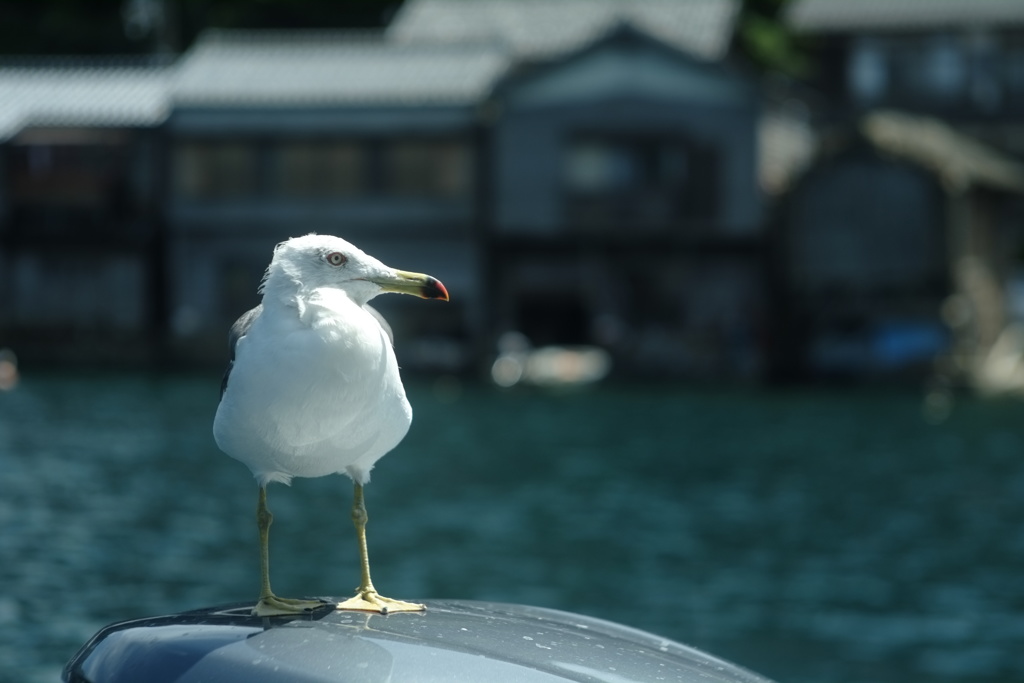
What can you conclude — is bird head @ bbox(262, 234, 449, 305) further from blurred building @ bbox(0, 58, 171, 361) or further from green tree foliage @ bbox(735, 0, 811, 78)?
green tree foliage @ bbox(735, 0, 811, 78)

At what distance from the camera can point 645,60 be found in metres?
48.2

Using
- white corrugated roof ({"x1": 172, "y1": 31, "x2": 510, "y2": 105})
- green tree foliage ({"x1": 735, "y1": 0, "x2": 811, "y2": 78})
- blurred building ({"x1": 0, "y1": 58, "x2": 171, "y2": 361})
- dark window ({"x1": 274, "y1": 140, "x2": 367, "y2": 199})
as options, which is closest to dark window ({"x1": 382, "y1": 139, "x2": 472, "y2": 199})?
dark window ({"x1": 274, "y1": 140, "x2": 367, "y2": 199})

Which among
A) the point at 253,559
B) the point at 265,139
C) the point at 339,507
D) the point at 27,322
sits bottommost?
the point at 253,559

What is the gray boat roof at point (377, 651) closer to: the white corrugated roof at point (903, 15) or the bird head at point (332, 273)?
the bird head at point (332, 273)

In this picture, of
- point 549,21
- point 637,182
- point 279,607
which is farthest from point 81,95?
point 279,607

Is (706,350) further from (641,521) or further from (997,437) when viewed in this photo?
(641,521)

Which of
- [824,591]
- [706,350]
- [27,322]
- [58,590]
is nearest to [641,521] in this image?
[824,591]

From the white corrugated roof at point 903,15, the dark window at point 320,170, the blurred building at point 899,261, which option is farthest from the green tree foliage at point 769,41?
the dark window at point 320,170

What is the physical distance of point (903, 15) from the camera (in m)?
54.8

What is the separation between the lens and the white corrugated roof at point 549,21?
2032 inches

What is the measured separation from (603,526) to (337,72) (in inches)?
1183

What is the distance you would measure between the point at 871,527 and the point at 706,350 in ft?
78.0

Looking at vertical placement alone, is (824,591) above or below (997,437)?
below

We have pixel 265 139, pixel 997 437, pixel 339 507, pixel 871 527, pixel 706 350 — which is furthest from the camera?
pixel 265 139
